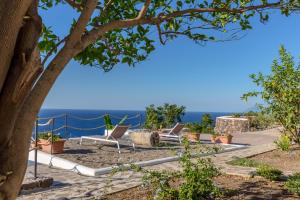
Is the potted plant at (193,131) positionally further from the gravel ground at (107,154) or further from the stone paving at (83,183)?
the stone paving at (83,183)

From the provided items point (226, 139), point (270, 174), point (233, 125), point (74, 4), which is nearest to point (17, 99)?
point (74, 4)

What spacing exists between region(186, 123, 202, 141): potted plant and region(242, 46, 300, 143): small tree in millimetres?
7550

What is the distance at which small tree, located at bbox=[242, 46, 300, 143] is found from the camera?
8.21 meters

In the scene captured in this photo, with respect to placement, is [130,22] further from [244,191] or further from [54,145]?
[54,145]

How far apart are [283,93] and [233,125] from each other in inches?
654

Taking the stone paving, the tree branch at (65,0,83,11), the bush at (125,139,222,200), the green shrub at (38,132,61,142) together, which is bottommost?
the stone paving

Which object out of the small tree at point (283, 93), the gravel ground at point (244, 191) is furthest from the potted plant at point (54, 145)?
the small tree at point (283, 93)

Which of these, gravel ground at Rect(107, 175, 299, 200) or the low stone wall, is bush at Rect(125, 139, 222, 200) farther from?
the low stone wall

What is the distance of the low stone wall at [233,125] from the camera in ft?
79.2

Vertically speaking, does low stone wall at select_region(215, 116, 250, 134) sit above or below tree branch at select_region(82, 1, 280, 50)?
below

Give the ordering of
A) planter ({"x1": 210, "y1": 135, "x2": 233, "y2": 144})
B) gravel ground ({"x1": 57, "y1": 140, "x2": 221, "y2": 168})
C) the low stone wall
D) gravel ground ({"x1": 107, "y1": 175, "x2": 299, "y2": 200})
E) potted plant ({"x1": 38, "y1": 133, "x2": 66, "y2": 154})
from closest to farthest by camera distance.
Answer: gravel ground ({"x1": 107, "y1": 175, "x2": 299, "y2": 200}), gravel ground ({"x1": 57, "y1": 140, "x2": 221, "y2": 168}), potted plant ({"x1": 38, "y1": 133, "x2": 66, "y2": 154}), planter ({"x1": 210, "y1": 135, "x2": 233, "y2": 144}), the low stone wall

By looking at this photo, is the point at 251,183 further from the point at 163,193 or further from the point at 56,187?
the point at 56,187

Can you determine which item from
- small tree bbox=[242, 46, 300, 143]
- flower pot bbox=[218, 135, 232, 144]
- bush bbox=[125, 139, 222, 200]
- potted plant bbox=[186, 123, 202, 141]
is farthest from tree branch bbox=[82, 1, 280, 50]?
potted plant bbox=[186, 123, 202, 141]

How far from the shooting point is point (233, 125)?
80.8ft
